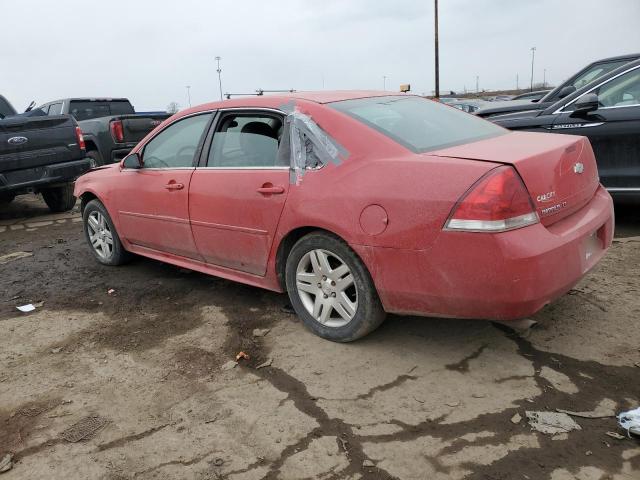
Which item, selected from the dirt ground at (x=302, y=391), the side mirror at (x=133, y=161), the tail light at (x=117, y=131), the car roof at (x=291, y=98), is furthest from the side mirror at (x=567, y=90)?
the tail light at (x=117, y=131)

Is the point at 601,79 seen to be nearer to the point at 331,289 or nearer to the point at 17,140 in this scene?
the point at 331,289

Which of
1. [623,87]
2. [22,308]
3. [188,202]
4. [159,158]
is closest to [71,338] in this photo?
[22,308]

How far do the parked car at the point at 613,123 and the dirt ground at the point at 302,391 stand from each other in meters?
Result: 1.21

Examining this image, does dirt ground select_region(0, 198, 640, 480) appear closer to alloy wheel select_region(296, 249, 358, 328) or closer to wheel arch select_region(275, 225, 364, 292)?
alloy wheel select_region(296, 249, 358, 328)

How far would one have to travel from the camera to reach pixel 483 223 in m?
2.51

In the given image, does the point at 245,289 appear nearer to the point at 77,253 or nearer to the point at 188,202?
the point at 188,202

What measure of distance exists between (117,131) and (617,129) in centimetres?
815

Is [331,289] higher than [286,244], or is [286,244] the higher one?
[286,244]

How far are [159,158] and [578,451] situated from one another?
354 cm

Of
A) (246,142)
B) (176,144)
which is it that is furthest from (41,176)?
(246,142)

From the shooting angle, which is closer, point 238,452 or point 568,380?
point 238,452

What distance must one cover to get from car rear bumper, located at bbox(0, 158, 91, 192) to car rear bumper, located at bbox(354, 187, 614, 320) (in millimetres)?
6039

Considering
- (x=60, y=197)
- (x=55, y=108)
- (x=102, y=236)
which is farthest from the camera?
(x=55, y=108)

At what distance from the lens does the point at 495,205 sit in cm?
249
